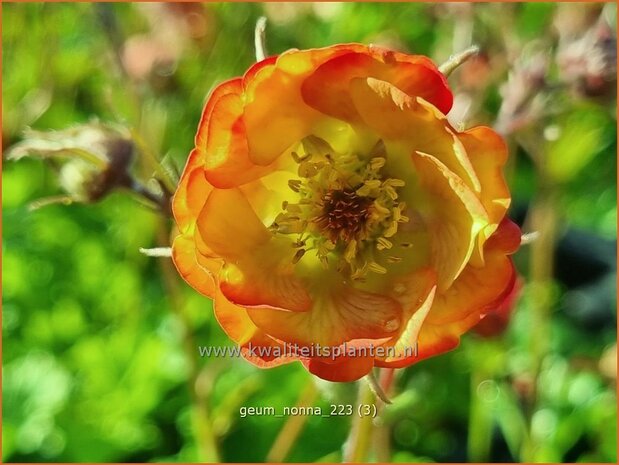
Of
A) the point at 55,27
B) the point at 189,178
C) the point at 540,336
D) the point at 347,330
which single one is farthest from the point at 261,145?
the point at 55,27

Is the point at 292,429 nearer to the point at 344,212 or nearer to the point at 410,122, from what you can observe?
the point at 344,212

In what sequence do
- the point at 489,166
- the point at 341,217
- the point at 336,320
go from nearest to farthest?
the point at 489,166, the point at 336,320, the point at 341,217

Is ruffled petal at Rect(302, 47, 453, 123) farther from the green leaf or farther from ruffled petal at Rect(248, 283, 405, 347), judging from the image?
the green leaf

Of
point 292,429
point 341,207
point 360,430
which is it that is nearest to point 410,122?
point 341,207

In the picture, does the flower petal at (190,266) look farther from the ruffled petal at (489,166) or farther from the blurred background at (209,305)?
the blurred background at (209,305)

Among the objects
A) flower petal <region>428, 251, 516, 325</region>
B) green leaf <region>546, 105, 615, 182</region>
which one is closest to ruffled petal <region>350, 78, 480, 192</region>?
flower petal <region>428, 251, 516, 325</region>

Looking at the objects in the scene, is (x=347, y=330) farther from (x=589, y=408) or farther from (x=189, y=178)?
(x=589, y=408)
